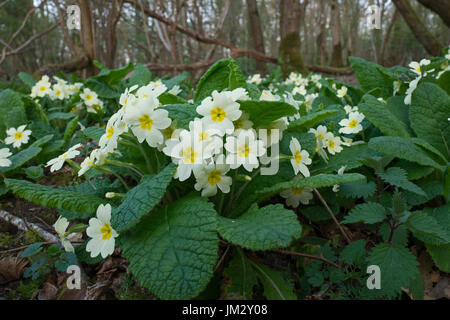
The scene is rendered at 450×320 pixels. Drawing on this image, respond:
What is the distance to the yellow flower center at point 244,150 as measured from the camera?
134 centimetres

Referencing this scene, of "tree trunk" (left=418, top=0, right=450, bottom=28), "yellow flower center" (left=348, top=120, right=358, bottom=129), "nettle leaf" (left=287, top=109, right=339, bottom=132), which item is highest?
"tree trunk" (left=418, top=0, right=450, bottom=28)

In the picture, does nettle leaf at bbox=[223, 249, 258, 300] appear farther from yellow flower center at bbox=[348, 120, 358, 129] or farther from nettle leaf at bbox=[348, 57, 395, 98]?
nettle leaf at bbox=[348, 57, 395, 98]

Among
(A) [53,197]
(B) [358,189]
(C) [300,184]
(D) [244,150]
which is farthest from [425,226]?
(A) [53,197]

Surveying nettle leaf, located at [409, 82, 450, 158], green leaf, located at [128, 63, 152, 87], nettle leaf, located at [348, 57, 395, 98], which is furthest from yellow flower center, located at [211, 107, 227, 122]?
green leaf, located at [128, 63, 152, 87]

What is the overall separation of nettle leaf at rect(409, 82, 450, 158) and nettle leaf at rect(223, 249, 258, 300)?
4.24ft

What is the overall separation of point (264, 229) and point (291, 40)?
655 centimetres

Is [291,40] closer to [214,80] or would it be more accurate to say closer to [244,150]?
[214,80]

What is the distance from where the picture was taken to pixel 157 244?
1.23 metres

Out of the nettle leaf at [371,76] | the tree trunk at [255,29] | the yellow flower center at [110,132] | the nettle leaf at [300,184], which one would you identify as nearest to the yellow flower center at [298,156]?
the nettle leaf at [300,184]

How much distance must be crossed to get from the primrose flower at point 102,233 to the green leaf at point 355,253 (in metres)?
0.98

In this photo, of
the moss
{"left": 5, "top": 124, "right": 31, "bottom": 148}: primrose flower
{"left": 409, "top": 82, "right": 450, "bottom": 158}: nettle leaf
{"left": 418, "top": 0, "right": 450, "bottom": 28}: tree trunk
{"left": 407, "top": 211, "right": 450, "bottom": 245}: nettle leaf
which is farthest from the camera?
the moss

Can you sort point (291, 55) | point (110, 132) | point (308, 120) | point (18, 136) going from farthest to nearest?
point (291, 55) → point (18, 136) → point (308, 120) → point (110, 132)

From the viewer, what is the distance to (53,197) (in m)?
1.34

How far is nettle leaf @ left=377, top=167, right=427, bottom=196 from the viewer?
1.45 meters
